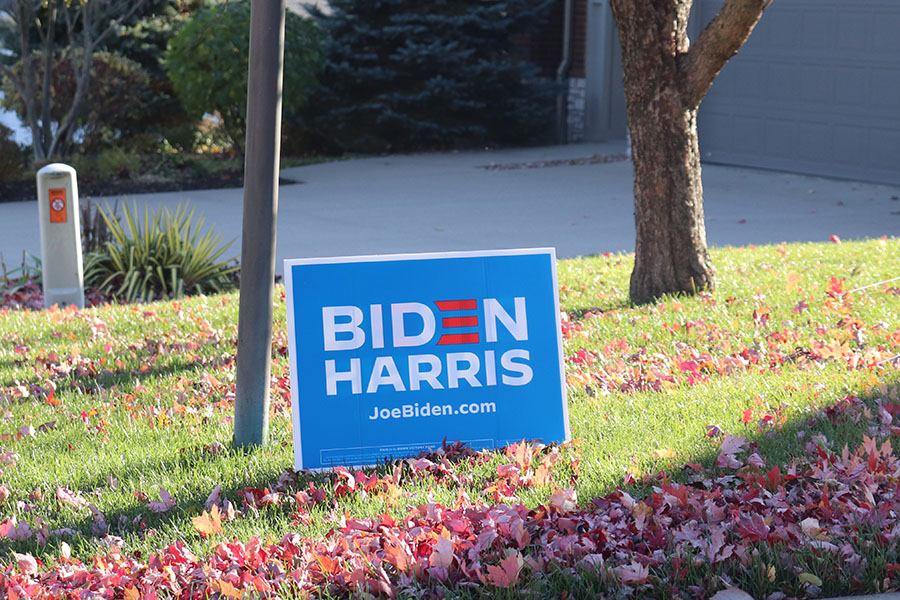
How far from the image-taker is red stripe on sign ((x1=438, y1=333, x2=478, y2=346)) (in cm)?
384

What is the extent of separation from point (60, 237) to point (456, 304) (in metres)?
4.95

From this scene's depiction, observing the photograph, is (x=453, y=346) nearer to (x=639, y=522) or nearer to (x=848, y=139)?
(x=639, y=522)

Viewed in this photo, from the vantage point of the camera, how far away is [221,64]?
16953 millimetres

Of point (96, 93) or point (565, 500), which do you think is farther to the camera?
point (96, 93)

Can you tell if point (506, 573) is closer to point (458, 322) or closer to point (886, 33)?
point (458, 322)

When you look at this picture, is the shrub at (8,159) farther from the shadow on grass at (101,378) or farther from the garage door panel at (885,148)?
the garage door panel at (885,148)

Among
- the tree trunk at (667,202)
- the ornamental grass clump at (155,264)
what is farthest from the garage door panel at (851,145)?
the ornamental grass clump at (155,264)

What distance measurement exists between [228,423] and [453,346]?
1.25 metres

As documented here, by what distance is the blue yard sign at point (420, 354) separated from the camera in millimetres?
3754

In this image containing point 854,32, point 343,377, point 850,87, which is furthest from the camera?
point 850,87

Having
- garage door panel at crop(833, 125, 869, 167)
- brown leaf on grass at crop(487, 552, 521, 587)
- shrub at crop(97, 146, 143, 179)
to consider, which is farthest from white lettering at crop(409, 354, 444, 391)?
shrub at crop(97, 146, 143, 179)

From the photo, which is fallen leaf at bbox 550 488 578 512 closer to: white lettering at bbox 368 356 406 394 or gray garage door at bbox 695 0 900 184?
white lettering at bbox 368 356 406 394

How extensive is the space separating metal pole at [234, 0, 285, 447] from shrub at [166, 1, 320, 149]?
43.1 feet

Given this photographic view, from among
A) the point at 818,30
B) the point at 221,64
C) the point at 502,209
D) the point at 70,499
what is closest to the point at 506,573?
the point at 70,499
